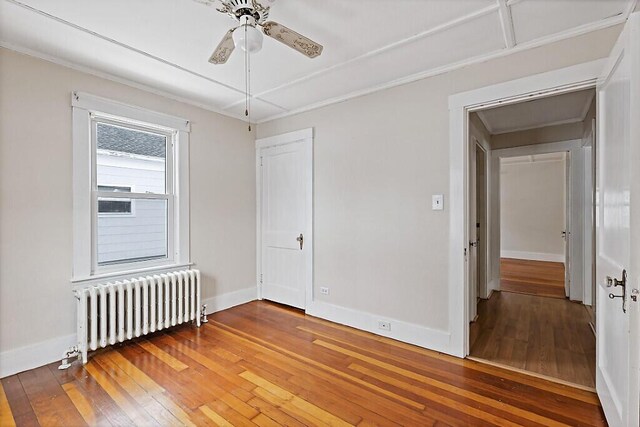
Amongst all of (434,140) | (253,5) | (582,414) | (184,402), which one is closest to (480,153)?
(434,140)

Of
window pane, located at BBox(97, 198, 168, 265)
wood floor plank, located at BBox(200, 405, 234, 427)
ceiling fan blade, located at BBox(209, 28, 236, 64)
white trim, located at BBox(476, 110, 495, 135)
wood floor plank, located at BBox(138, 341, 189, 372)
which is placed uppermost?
white trim, located at BBox(476, 110, 495, 135)

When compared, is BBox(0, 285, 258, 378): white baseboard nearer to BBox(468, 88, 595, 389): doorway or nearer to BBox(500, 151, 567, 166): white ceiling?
BBox(468, 88, 595, 389): doorway

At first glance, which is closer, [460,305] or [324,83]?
[460,305]

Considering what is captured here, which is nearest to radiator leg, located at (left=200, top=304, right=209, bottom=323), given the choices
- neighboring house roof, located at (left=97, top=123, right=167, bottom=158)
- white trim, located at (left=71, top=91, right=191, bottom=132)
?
neighboring house roof, located at (left=97, top=123, right=167, bottom=158)

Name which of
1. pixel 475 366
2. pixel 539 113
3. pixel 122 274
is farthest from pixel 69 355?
pixel 539 113

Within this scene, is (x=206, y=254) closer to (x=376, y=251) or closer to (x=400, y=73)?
(x=376, y=251)

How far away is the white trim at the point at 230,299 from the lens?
12.3 feet

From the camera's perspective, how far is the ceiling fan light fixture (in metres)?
1.67

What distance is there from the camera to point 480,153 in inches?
171

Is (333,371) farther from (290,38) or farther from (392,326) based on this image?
(290,38)

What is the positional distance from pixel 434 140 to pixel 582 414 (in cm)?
220

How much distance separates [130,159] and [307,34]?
2229 millimetres

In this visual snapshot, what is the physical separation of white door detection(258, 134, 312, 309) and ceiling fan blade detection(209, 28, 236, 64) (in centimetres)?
184

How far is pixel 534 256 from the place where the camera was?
304 inches
